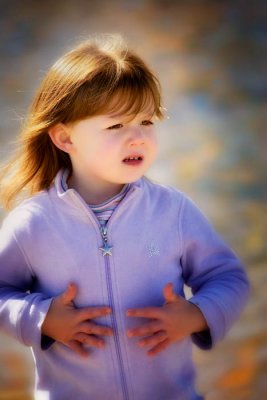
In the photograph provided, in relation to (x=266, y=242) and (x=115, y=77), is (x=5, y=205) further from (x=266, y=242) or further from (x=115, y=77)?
(x=266, y=242)

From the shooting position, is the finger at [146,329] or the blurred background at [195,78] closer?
the finger at [146,329]

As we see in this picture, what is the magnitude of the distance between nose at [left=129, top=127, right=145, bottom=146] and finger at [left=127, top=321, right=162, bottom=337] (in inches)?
12.2

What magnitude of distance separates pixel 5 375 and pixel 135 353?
70cm

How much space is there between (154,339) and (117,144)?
340 mm

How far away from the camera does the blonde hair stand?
1296 mm

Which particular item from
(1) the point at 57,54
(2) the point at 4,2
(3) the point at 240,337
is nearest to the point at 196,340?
(3) the point at 240,337

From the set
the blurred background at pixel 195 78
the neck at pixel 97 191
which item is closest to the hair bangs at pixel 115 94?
the neck at pixel 97 191

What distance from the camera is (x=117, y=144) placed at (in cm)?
129

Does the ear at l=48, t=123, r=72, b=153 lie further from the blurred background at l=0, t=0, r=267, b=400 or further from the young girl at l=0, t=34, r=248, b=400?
the blurred background at l=0, t=0, r=267, b=400

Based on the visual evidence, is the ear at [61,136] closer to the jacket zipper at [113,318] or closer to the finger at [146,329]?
the jacket zipper at [113,318]

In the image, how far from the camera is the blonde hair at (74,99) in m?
1.30

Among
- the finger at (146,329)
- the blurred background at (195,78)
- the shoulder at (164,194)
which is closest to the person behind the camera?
the finger at (146,329)

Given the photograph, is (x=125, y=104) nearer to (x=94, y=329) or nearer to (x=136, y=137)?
(x=136, y=137)

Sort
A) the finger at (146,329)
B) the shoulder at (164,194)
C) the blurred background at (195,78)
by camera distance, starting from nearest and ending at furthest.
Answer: the finger at (146,329), the shoulder at (164,194), the blurred background at (195,78)
